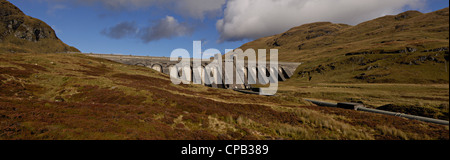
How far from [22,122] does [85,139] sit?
4.09 meters

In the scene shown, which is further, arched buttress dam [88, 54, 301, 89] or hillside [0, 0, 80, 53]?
hillside [0, 0, 80, 53]

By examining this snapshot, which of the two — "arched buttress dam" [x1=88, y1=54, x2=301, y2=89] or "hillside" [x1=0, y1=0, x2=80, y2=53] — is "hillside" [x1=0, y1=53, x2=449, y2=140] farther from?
"hillside" [x1=0, y1=0, x2=80, y2=53]

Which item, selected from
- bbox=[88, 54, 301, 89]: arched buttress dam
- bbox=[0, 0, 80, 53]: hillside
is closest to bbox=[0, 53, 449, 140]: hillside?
bbox=[88, 54, 301, 89]: arched buttress dam

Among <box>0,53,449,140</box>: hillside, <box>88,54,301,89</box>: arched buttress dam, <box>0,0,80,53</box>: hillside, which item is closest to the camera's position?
<box>0,53,449,140</box>: hillside

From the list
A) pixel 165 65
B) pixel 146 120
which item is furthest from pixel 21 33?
pixel 146 120

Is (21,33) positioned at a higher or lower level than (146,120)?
higher

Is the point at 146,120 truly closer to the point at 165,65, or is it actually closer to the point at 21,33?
the point at 165,65

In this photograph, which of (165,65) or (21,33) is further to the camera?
(21,33)

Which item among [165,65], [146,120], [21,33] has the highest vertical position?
[21,33]

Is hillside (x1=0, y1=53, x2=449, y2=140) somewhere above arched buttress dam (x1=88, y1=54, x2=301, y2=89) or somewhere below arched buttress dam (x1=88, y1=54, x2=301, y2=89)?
below

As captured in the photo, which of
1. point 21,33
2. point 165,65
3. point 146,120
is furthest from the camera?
point 21,33

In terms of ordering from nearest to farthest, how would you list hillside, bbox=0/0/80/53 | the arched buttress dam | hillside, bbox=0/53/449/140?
hillside, bbox=0/53/449/140 → the arched buttress dam → hillside, bbox=0/0/80/53
